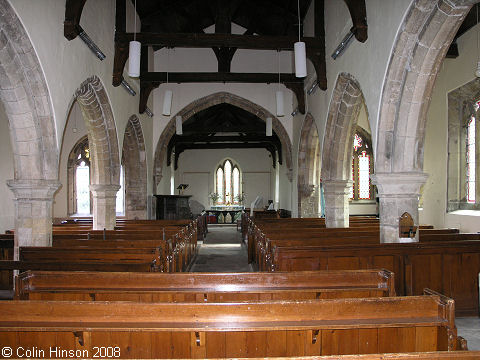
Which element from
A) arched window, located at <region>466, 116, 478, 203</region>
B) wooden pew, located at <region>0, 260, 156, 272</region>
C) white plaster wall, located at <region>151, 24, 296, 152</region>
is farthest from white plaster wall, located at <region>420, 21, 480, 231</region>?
wooden pew, located at <region>0, 260, 156, 272</region>

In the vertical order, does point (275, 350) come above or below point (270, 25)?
below

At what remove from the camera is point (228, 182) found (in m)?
21.1

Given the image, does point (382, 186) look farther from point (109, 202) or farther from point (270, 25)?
point (270, 25)

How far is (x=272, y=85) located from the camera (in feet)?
41.4

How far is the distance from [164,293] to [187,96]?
10.1 metres

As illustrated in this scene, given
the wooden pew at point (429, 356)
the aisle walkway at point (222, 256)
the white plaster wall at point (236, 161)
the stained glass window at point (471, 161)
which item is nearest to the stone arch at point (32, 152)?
the aisle walkway at point (222, 256)

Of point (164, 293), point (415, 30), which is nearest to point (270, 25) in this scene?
point (415, 30)

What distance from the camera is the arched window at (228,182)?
68.7 feet

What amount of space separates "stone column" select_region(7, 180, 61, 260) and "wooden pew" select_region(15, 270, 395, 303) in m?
2.51

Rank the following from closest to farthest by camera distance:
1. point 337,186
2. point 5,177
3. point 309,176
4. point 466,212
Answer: point 466,212
point 337,186
point 5,177
point 309,176

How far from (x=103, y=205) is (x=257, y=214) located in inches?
234

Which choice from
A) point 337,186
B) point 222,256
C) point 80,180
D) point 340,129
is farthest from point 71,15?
point 80,180

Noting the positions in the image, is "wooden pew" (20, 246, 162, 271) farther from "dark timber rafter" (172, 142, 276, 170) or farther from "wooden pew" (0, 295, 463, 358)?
"dark timber rafter" (172, 142, 276, 170)

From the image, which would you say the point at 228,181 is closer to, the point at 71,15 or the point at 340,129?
the point at 340,129
